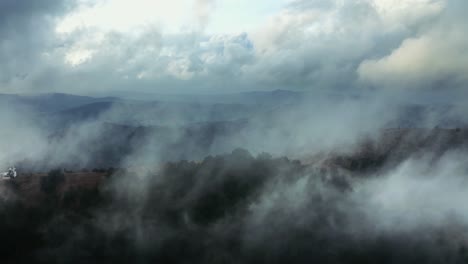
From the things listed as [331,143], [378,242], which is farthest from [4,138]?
[378,242]

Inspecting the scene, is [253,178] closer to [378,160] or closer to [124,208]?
[124,208]

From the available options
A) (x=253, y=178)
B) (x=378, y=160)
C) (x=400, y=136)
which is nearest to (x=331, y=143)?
(x=400, y=136)

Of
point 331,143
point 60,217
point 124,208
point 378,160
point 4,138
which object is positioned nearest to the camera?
point 60,217

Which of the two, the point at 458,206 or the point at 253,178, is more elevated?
the point at 253,178

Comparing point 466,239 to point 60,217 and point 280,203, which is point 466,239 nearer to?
point 280,203

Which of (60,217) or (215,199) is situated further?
(215,199)

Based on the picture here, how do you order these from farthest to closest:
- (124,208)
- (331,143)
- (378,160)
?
(331,143) < (378,160) < (124,208)

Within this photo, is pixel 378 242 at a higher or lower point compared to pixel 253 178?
lower

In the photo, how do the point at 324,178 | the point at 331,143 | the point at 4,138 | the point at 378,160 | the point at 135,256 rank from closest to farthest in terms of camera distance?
the point at 135,256
the point at 324,178
the point at 378,160
the point at 331,143
the point at 4,138

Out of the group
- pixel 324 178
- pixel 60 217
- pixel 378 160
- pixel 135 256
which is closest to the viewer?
pixel 135 256
